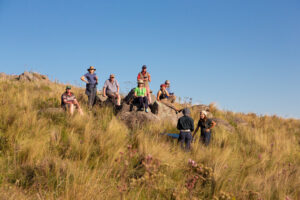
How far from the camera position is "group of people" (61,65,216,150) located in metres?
6.61

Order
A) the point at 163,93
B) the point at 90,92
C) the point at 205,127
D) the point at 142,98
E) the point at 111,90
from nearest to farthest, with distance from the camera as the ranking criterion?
the point at 205,127
the point at 142,98
the point at 90,92
the point at 111,90
the point at 163,93

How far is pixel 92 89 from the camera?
10531 mm

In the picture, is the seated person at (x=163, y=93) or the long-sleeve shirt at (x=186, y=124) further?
the seated person at (x=163, y=93)

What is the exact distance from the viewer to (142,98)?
10055 mm

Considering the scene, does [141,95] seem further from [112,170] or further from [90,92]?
[112,170]

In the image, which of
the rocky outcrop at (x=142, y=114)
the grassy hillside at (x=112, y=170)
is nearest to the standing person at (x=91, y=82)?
the rocky outcrop at (x=142, y=114)

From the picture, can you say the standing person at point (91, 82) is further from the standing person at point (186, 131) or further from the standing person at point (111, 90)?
the standing person at point (186, 131)

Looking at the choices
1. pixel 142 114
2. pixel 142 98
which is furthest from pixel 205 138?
pixel 142 98

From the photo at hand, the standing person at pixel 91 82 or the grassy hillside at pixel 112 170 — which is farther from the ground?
the standing person at pixel 91 82

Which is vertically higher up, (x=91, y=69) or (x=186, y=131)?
(x=91, y=69)

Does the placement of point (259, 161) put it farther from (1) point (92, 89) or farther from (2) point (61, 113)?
(1) point (92, 89)

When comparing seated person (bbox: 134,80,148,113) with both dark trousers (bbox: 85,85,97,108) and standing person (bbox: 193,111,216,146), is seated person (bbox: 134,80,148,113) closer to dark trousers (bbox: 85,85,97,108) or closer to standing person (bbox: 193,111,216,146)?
dark trousers (bbox: 85,85,97,108)

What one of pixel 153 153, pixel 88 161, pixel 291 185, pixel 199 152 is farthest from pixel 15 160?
pixel 291 185

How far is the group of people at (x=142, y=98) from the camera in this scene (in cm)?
661
